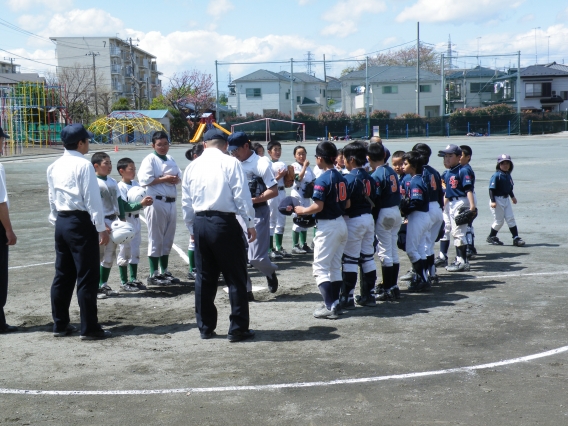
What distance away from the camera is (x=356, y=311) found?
26.7ft

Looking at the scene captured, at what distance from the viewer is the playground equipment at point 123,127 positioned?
242 ft

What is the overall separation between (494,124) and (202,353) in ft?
258

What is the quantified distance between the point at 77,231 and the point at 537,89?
97858 millimetres

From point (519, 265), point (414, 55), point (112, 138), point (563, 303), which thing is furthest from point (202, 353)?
point (414, 55)

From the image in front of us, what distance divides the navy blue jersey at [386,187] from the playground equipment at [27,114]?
45349mm

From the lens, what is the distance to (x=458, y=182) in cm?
1090

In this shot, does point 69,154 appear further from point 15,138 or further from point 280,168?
point 15,138

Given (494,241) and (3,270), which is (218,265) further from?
(494,241)

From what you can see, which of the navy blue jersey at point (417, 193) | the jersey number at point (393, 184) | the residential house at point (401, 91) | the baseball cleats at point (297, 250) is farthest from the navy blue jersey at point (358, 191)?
the residential house at point (401, 91)

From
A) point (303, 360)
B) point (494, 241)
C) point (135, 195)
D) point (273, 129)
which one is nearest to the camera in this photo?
point (303, 360)

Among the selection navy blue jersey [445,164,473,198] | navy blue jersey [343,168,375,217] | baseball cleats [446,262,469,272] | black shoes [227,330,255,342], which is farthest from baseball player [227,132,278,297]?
navy blue jersey [445,164,473,198]

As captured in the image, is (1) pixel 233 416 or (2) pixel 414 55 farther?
(2) pixel 414 55

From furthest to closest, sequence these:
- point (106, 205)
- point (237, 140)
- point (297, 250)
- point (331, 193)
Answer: point (297, 250), point (106, 205), point (237, 140), point (331, 193)

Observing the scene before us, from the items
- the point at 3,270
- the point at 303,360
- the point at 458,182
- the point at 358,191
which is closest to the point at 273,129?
the point at 458,182
